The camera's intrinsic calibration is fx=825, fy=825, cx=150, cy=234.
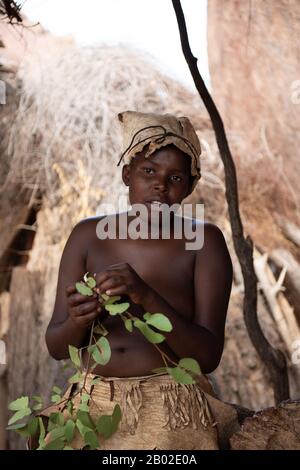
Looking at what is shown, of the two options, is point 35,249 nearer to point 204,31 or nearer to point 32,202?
point 32,202

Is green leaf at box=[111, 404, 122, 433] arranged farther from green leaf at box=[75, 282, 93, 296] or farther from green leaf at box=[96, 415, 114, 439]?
green leaf at box=[75, 282, 93, 296]

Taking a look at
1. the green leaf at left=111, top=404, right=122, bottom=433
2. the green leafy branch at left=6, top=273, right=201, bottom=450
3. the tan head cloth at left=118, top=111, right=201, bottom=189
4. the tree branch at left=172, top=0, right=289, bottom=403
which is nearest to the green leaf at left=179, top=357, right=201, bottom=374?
the green leafy branch at left=6, top=273, right=201, bottom=450

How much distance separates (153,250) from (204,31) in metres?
2.58

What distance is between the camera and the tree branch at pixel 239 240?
3.44 metres

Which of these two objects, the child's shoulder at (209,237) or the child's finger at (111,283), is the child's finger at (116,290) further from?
the child's shoulder at (209,237)

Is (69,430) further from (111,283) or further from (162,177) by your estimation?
(162,177)

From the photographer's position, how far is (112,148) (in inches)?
184

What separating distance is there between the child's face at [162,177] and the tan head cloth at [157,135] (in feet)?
0.07

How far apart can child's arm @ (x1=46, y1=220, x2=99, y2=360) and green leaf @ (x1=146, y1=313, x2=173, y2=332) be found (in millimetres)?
158

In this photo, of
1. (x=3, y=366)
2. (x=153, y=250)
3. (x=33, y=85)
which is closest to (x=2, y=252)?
(x=3, y=366)

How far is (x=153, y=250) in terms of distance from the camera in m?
2.36

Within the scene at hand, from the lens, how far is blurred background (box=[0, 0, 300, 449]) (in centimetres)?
462

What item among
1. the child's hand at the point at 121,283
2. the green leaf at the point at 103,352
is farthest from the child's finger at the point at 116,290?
the green leaf at the point at 103,352

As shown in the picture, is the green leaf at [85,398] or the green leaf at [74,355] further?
the green leaf at [85,398]
